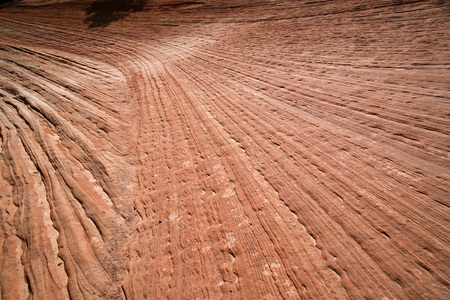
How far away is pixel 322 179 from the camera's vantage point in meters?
1.84

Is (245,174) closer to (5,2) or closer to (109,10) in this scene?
(109,10)

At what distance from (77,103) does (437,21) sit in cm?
527

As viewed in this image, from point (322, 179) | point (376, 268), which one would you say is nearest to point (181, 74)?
point (322, 179)

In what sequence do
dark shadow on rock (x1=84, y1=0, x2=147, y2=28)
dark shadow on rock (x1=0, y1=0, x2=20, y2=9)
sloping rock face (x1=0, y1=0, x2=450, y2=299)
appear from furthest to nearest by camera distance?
dark shadow on rock (x1=0, y1=0, x2=20, y2=9)
dark shadow on rock (x1=84, y1=0, x2=147, y2=28)
sloping rock face (x1=0, y1=0, x2=450, y2=299)

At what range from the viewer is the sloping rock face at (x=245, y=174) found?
138cm

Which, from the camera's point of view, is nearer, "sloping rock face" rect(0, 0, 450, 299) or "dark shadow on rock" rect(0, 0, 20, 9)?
"sloping rock face" rect(0, 0, 450, 299)

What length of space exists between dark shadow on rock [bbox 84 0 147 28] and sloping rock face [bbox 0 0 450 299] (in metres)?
4.85

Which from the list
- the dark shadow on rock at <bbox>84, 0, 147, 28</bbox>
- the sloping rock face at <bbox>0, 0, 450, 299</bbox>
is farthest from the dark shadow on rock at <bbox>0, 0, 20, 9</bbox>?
the sloping rock face at <bbox>0, 0, 450, 299</bbox>

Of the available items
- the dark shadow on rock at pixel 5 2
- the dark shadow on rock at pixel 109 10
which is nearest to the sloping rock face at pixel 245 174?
the dark shadow on rock at pixel 109 10

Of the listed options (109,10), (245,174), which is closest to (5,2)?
(109,10)

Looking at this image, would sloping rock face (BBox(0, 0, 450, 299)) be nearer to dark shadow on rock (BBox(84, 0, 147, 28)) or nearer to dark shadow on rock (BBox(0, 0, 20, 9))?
dark shadow on rock (BBox(84, 0, 147, 28))

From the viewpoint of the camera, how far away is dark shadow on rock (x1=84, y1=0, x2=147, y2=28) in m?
8.01

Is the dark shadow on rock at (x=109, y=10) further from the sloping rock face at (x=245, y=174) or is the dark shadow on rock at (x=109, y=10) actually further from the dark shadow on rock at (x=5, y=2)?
the sloping rock face at (x=245, y=174)

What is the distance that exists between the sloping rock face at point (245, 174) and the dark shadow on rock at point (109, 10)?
4846 millimetres
